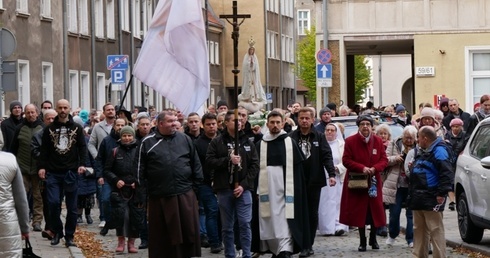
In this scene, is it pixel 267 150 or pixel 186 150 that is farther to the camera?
pixel 267 150

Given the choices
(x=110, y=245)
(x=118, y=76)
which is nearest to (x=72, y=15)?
(x=118, y=76)

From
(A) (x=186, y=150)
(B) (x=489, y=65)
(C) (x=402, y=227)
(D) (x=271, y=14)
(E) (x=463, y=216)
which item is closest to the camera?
(A) (x=186, y=150)

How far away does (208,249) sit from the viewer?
18.2 meters

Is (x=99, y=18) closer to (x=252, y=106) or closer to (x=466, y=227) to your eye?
(x=252, y=106)

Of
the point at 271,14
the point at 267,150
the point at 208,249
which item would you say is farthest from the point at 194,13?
the point at 271,14

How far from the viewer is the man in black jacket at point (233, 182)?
15.7 metres

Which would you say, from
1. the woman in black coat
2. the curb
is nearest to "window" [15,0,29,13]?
the woman in black coat

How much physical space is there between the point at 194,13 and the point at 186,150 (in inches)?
114

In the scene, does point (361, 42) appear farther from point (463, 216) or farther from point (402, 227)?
point (463, 216)

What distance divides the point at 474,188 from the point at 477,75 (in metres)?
24.0

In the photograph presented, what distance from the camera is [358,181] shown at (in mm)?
17484

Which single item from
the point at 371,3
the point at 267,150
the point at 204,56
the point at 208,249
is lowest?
the point at 208,249

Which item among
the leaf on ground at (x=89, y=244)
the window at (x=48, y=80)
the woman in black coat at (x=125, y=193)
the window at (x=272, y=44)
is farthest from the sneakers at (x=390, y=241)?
the window at (x=272, y=44)

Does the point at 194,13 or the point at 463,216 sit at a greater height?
the point at 194,13
